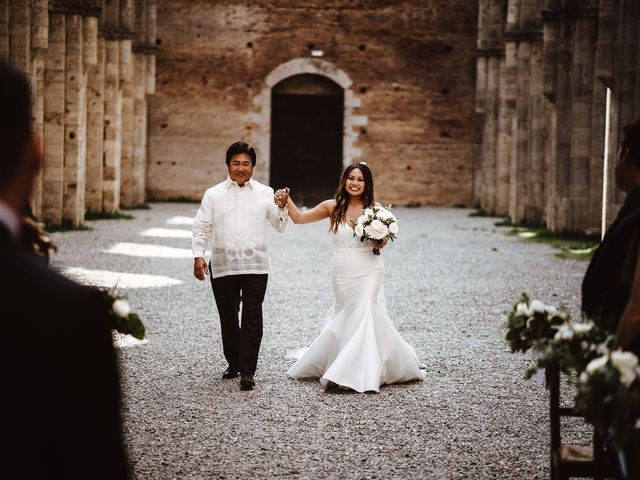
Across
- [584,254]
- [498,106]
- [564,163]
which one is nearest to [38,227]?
[584,254]

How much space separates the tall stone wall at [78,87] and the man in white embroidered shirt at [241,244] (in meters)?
10.6

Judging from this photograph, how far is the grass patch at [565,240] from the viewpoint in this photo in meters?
16.5

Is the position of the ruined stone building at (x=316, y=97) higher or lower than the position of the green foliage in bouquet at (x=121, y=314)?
higher

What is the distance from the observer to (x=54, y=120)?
19.2 metres

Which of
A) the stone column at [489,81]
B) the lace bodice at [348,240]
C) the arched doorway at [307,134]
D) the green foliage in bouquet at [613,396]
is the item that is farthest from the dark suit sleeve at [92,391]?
the arched doorway at [307,134]

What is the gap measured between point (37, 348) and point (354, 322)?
5321 mm

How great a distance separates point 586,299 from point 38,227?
1979mm

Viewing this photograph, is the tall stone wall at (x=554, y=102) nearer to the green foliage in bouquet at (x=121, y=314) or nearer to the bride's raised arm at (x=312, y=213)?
the bride's raised arm at (x=312, y=213)

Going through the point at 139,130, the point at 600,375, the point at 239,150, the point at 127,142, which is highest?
the point at 139,130

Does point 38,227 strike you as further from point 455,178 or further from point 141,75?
point 455,178

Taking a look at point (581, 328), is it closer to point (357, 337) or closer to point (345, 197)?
point (357, 337)

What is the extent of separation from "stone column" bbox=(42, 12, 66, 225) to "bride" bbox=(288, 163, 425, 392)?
12705 mm

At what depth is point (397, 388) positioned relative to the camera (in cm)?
703

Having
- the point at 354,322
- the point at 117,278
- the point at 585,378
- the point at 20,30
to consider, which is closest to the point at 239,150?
the point at 354,322
